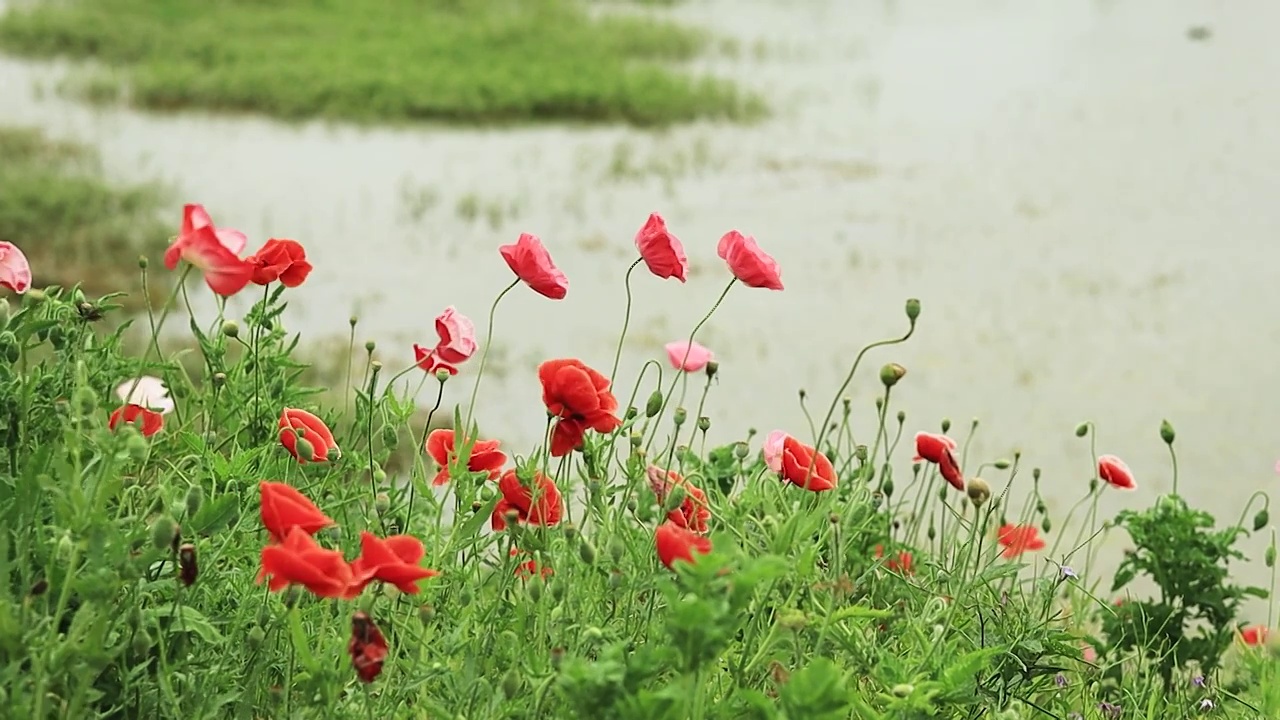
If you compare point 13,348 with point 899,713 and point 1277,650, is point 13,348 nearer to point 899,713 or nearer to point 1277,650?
point 899,713

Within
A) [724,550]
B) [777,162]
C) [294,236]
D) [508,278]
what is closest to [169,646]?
[724,550]

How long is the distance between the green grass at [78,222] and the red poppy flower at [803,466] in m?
2.71

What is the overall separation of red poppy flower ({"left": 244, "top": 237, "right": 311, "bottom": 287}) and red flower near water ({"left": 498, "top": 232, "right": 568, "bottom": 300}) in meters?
0.18

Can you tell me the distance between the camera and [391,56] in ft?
20.3

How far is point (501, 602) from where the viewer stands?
1.11 metres

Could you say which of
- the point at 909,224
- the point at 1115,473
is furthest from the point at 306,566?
the point at 909,224

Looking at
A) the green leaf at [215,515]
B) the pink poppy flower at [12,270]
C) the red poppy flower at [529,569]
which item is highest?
the pink poppy flower at [12,270]

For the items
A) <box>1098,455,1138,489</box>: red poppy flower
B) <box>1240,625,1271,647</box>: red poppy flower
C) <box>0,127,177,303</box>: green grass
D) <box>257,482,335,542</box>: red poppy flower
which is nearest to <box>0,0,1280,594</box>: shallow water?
<box>0,127,177,303</box>: green grass

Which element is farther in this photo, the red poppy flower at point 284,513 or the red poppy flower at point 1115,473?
the red poppy flower at point 1115,473

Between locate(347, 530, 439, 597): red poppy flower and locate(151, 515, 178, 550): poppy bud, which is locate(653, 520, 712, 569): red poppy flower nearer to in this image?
locate(347, 530, 439, 597): red poppy flower

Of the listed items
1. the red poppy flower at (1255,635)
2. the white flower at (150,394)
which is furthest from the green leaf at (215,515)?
the red poppy flower at (1255,635)

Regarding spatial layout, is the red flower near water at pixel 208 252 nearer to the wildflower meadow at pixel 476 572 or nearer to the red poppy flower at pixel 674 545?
the wildflower meadow at pixel 476 572

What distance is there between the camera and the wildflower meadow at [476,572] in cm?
79

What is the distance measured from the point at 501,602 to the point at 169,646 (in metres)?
0.28
